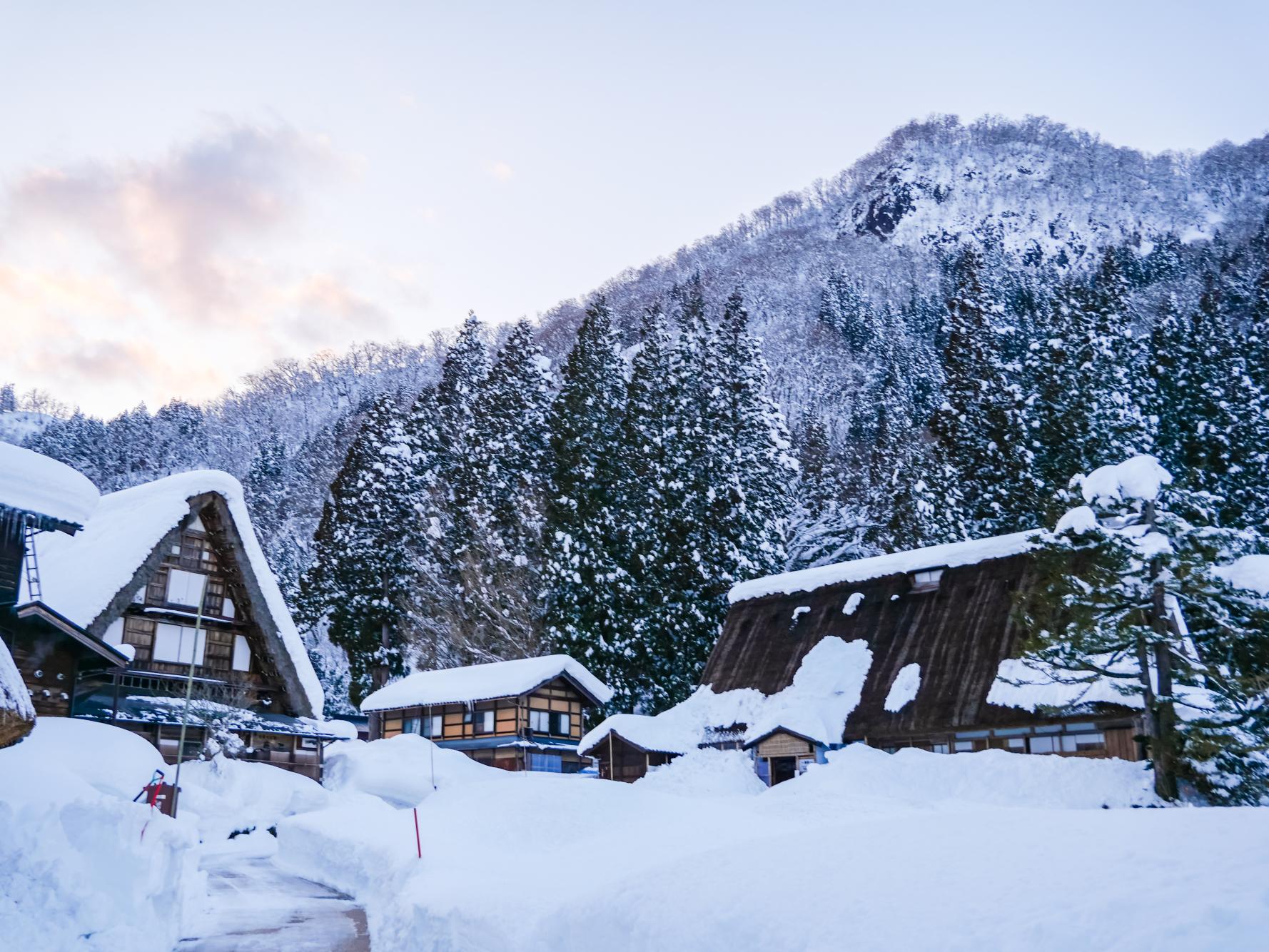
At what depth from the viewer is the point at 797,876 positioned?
6.70 m

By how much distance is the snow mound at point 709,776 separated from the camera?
84.1 feet

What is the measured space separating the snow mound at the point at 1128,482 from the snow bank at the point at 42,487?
17466 mm

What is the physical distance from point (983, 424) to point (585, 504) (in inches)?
665

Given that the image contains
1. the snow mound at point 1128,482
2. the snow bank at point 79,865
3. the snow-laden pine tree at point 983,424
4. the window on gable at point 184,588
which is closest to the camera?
the snow bank at point 79,865

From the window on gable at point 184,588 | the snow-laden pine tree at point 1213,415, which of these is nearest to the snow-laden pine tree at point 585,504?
the window on gable at point 184,588

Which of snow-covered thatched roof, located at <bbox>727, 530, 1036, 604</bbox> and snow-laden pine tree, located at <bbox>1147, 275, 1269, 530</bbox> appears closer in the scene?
snow-covered thatched roof, located at <bbox>727, 530, 1036, 604</bbox>

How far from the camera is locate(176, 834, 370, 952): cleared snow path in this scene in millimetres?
10523

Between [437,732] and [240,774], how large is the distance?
11.9 meters

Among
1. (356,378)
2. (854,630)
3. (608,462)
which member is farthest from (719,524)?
(356,378)

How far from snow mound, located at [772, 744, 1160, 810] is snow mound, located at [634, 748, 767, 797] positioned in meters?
4.22

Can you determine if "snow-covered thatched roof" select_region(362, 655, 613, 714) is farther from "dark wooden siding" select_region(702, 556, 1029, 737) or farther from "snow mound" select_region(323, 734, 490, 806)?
"dark wooden siding" select_region(702, 556, 1029, 737)

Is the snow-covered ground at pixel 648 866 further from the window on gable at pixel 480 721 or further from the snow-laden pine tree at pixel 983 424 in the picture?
the snow-laden pine tree at pixel 983 424

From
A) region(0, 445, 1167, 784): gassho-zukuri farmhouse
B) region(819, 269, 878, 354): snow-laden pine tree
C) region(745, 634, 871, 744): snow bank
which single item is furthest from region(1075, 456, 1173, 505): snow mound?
region(819, 269, 878, 354): snow-laden pine tree

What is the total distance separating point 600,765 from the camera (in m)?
31.0
